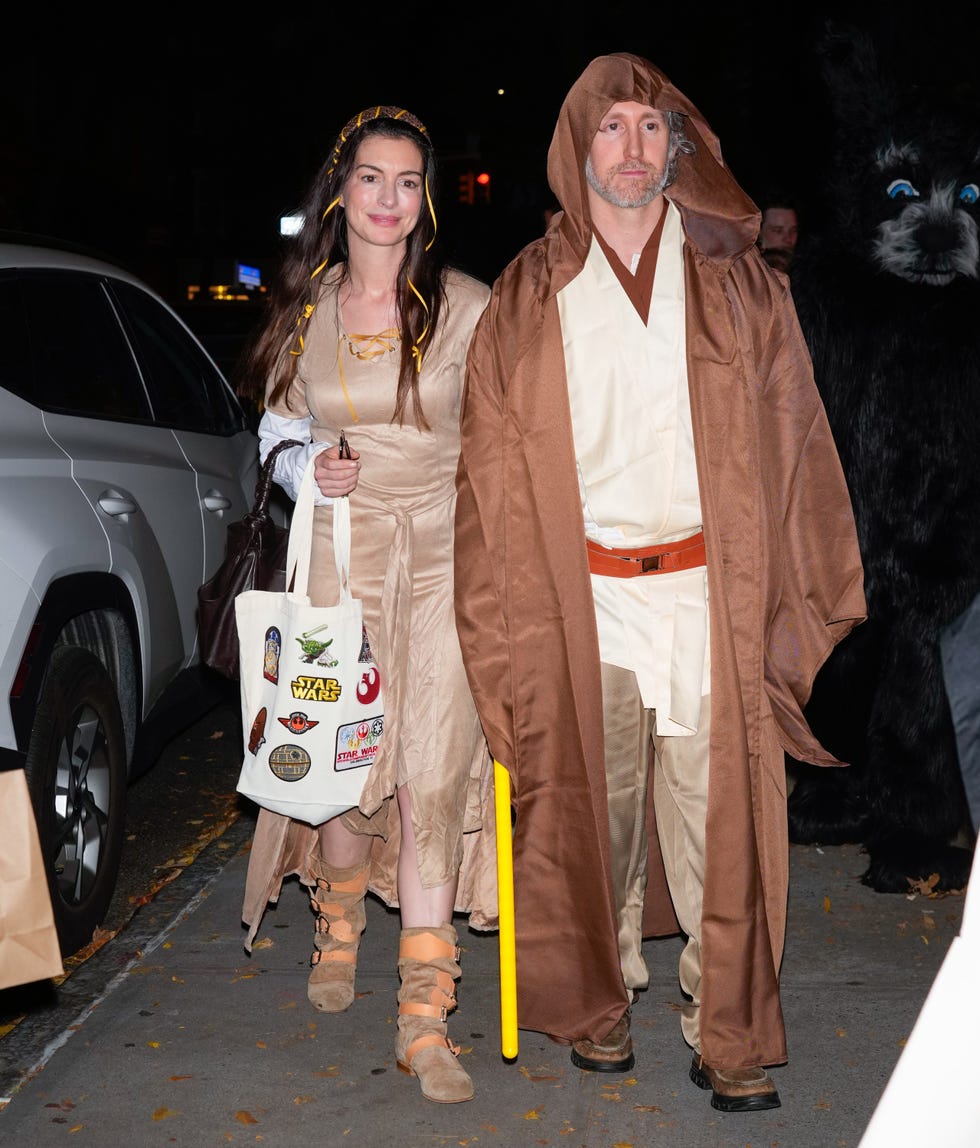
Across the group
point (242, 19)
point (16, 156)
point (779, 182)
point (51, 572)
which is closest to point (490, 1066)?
point (51, 572)

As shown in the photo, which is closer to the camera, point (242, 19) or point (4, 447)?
point (4, 447)

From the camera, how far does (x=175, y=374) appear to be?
5668mm

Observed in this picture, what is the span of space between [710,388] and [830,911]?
198cm

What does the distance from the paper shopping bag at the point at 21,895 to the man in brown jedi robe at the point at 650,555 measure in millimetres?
1526

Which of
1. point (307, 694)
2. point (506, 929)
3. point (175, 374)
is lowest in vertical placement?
point (506, 929)

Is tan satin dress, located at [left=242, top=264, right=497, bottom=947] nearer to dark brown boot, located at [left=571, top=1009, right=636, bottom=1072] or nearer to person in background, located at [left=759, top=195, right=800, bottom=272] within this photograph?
dark brown boot, located at [left=571, top=1009, right=636, bottom=1072]

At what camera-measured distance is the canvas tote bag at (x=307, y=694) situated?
3602mm

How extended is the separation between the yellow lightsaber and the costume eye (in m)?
2.19

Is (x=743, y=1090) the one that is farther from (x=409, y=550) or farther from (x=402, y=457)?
(x=402, y=457)

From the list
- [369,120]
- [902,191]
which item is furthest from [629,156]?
[902,191]

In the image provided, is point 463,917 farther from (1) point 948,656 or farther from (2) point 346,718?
(1) point 948,656

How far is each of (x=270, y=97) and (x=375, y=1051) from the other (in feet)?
140

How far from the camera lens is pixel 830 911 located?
4.61 m

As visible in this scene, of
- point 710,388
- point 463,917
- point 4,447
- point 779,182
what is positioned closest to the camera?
point 710,388
